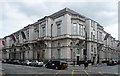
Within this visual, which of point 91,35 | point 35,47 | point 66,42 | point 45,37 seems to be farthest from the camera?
point 35,47

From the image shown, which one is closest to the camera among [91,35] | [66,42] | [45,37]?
[66,42]

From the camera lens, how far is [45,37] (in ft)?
137

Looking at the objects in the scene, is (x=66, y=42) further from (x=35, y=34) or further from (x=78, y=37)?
(x=35, y=34)

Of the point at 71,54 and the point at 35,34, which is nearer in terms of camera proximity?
the point at 71,54

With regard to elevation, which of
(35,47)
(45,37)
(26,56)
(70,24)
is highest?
(70,24)

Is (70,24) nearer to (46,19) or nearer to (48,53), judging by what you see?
(46,19)

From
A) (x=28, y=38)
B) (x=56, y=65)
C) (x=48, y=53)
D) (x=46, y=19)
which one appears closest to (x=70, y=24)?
(x=46, y=19)

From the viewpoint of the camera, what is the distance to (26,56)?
54.1 metres

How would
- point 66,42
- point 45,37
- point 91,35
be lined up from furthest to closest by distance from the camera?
1. point 91,35
2. point 45,37
3. point 66,42

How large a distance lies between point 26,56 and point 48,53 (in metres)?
16.2

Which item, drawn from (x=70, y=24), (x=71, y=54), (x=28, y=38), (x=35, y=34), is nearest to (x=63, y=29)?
(x=70, y=24)

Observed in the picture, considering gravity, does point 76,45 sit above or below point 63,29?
below

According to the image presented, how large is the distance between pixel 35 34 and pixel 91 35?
20975mm

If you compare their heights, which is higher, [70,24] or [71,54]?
[70,24]
